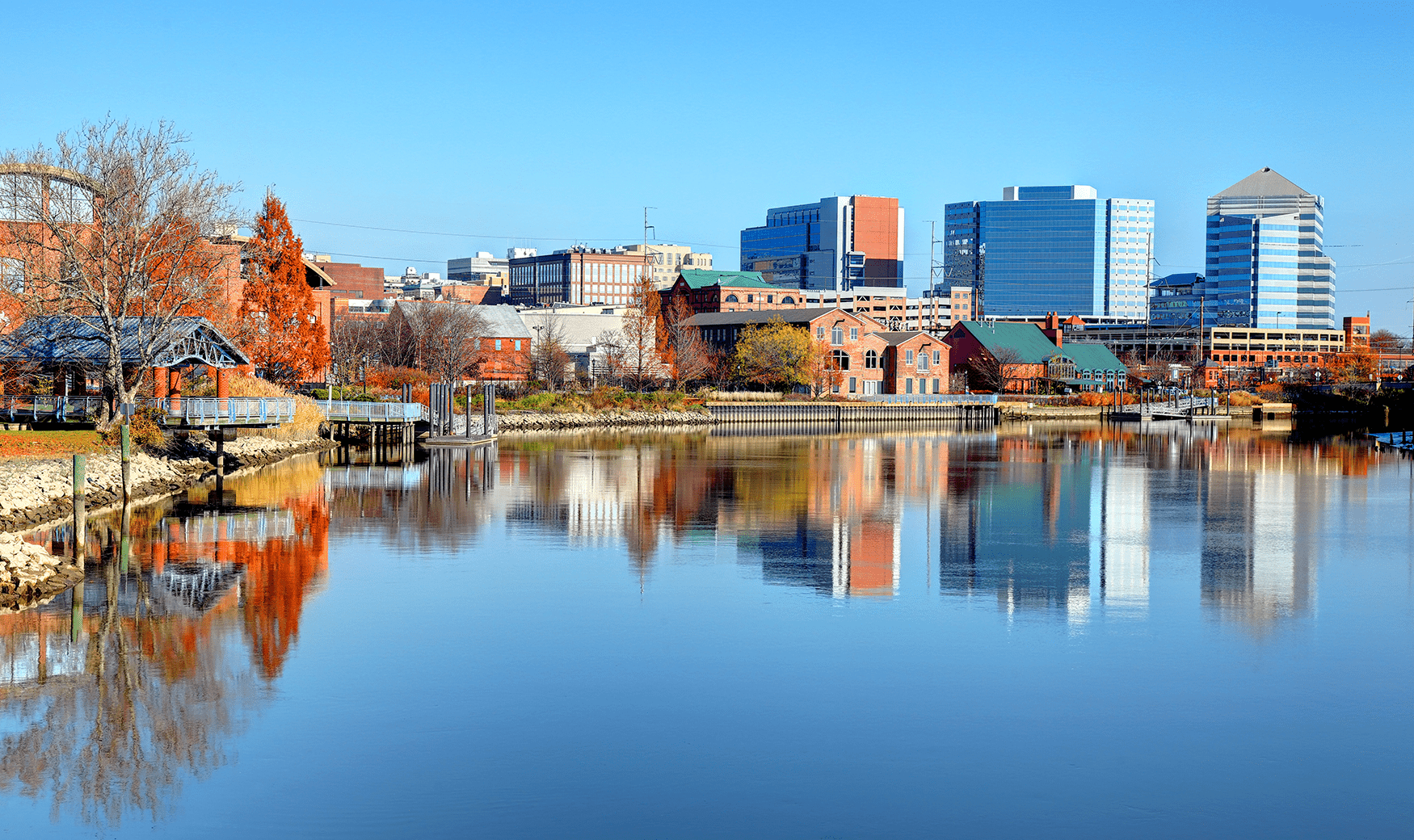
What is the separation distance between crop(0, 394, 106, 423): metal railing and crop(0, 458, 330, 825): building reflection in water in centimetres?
1155

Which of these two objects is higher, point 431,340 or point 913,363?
point 431,340

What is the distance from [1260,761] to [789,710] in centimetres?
477

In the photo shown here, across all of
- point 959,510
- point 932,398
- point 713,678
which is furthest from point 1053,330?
point 713,678

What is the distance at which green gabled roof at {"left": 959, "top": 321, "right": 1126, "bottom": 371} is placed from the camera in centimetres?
11338

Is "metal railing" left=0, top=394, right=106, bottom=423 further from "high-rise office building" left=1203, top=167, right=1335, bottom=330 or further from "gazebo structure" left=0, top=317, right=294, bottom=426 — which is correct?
"high-rise office building" left=1203, top=167, right=1335, bottom=330

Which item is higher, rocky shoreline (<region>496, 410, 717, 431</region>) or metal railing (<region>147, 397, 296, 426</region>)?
metal railing (<region>147, 397, 296, 426</region>)

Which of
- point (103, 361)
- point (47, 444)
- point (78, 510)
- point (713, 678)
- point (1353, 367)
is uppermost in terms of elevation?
point (1353, 367)

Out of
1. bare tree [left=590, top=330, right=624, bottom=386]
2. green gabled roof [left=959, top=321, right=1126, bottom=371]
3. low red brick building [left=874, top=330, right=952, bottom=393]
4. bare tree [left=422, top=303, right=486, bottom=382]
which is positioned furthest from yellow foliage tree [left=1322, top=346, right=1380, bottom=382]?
bare tree [left=422, top=303, right=486, bottom=382]

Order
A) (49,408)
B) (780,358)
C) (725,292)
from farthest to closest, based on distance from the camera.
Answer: (725,292)
(780,358)
(49,408)

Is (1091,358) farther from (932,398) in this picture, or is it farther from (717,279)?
(717,279)

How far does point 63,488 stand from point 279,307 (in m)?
28.9

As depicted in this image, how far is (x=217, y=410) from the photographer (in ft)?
124

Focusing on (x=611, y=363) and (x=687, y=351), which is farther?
(x=687, y=351)

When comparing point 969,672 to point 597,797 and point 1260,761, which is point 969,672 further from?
point 597,797
